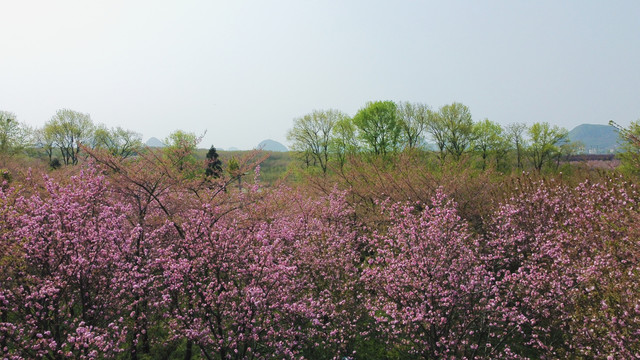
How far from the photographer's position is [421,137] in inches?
1719

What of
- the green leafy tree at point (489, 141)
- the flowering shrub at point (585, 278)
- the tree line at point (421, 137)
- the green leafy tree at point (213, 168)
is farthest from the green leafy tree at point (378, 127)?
the flowering shrub at point (585, 278)

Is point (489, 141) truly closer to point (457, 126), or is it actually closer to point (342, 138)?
point (457, 126)

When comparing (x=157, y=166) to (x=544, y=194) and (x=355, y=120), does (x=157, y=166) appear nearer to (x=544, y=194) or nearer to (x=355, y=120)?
(x=544, y=194)

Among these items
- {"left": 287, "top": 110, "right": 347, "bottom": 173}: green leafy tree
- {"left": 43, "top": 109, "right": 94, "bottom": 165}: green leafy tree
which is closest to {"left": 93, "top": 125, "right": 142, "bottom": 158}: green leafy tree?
{"left": 43, "top": 109, "right": 94, "bottom": 165}: green leafy tree

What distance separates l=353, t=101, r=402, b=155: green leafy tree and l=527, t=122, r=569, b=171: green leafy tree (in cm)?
2034

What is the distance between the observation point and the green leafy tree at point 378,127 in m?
40.8

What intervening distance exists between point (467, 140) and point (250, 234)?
40.1m

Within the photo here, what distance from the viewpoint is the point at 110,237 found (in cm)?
711

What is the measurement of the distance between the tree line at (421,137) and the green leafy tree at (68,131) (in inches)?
1242

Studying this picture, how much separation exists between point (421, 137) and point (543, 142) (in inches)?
694

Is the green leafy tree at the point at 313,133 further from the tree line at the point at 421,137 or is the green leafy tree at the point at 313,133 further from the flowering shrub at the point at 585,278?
the flowering shrub at the point at 585,278

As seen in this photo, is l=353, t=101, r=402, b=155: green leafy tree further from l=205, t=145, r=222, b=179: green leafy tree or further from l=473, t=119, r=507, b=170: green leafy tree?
l=205, t=145, r=222, b=179: green leafy tree

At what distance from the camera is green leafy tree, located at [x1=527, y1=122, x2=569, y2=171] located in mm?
47031

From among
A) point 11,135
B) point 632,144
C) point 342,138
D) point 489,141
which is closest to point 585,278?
point 632,144
